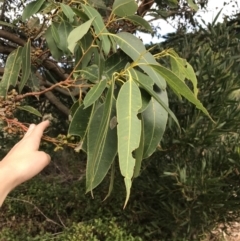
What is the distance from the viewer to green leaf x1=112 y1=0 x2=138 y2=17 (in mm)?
977

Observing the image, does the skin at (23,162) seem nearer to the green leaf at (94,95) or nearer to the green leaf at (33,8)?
the green leaf at (94,95)

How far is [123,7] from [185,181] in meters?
1.12

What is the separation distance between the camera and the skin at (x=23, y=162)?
2.64ft

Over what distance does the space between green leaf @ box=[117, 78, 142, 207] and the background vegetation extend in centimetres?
80

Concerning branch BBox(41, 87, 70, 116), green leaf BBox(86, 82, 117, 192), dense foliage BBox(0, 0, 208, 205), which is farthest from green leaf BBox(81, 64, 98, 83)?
branch BBox(41, 87, 70, 116)

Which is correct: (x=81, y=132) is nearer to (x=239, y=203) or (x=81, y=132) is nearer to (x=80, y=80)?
(x=80, y=80)

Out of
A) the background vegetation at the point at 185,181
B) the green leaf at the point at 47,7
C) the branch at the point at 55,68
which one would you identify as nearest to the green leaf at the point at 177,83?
the green leaf at the point at 47,7

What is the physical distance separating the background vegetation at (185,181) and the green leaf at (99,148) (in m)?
0.67

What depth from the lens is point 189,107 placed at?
1.96 metres

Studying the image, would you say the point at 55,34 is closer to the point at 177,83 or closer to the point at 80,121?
the point at 80,121

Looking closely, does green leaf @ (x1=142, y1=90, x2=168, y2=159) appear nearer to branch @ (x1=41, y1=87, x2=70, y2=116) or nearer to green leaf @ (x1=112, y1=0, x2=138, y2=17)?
green leaf @ (x1=112, y1=0, x2=138, y2=17)

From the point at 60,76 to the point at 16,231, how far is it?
1.07m

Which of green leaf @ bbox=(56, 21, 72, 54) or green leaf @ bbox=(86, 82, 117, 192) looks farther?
green leaf @ bbox=(56, 21, 72, 54)

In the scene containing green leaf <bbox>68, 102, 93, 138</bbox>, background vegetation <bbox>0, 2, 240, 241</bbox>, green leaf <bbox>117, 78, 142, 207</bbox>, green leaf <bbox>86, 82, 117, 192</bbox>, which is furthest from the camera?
background vegetation <bbox>0, 2, 240, 241</bbox>
